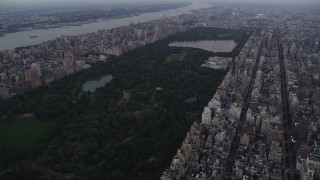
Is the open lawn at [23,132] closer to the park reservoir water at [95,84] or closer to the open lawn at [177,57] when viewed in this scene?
the park reservoir water at [95,84]

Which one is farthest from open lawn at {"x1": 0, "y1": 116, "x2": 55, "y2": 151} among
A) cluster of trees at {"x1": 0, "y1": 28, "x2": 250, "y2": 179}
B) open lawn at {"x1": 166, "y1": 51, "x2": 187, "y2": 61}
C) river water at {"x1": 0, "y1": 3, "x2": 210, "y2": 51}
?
river water at {"x1": 0, "y1": 3, "x2": 210, "y2": 51}

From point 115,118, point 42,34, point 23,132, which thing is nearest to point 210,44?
point 42,34

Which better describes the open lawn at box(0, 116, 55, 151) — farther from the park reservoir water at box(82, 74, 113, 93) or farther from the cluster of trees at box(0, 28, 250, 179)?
the park reservoir water at box(82, 74, 113, 93)

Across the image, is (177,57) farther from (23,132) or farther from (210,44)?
(23,132)

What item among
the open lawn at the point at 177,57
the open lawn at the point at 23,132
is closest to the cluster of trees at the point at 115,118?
the open lawn at the point at 23,132

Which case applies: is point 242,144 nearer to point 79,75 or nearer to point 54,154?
point 54,154

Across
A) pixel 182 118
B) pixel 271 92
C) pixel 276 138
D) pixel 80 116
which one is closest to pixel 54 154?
pixel 80 116
